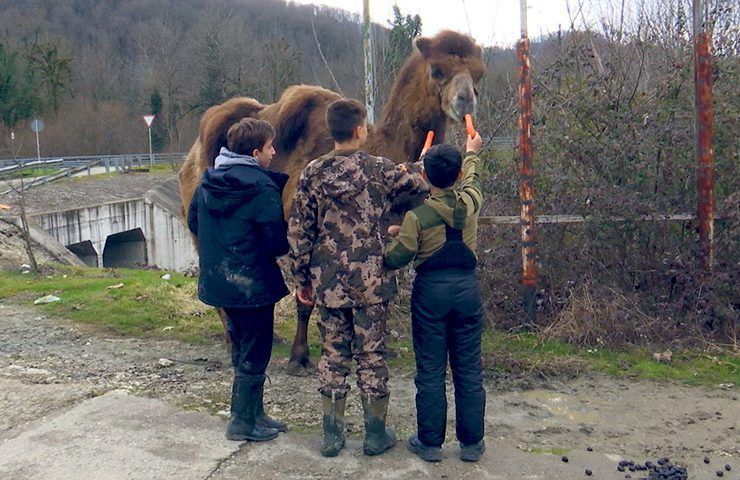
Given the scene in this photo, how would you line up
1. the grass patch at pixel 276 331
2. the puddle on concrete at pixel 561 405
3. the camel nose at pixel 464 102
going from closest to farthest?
the puddle on concrete at pixel 561 405
the camel nose at pixel 464 102
the grass patch at pixel 276 331

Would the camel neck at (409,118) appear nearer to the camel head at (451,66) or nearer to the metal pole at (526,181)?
the camel head at (451,66)

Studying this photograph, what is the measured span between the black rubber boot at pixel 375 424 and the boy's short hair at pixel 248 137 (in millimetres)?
1812

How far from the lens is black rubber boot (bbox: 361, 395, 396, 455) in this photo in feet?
15.9

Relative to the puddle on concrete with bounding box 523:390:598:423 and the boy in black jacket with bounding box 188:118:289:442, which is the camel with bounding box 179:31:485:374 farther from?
the puddle on concrete with bounding box 523:390:598:423

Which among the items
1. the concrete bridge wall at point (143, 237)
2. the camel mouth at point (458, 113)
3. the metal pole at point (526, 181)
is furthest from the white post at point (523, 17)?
the concrete bridge wall at point (143, 237)

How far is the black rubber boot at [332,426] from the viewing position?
4.91 meters

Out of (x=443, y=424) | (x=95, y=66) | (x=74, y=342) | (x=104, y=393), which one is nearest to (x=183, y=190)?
(x=74, y=342)

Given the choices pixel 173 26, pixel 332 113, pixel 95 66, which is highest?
pixel 173 26

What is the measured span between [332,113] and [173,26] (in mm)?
79651

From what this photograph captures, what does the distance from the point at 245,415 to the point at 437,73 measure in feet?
10.7

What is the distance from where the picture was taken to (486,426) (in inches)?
215

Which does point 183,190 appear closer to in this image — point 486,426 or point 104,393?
point 104,393

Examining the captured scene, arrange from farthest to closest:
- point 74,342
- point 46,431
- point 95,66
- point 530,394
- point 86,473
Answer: point 95,66 < point 74,342 < point 530,394 < point 46,431 < point 86,473

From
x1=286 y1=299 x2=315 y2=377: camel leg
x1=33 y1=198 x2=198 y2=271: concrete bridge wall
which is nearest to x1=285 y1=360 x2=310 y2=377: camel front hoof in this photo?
x1=286 y1=299 x2=315 y2=377: camel leg
